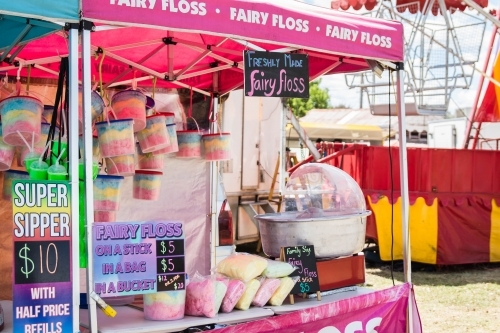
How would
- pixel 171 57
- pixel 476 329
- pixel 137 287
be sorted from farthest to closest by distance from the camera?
pixel 476 329 → pixel 171 57 → pixel 137 287

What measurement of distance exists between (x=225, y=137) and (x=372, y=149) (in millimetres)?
4432

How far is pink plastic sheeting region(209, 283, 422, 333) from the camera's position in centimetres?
394

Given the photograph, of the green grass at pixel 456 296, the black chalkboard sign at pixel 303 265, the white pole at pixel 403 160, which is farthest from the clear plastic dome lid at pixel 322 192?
the green grass at pixel 456 296

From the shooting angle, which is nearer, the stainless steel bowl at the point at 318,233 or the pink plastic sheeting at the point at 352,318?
the pink plastic sheeting at the point at 352,318

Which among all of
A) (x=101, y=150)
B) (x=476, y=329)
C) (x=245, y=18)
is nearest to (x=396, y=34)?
(x=245, y=18)

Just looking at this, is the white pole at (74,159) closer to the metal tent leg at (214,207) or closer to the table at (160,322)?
the table at (160,322)

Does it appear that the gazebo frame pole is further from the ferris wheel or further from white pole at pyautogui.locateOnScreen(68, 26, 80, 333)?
the ferris wheel

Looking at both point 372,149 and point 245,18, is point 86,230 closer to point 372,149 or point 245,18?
point 245,18

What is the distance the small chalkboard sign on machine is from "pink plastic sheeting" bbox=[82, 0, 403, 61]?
1.25 m

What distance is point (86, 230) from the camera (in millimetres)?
3291

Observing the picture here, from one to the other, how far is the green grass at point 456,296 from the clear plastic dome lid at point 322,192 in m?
2.27

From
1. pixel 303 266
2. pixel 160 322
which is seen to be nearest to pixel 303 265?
pixel 303 266

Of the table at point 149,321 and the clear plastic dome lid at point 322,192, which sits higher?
the clear plastic dome lid at point 322,192

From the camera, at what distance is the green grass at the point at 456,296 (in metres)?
6.68
